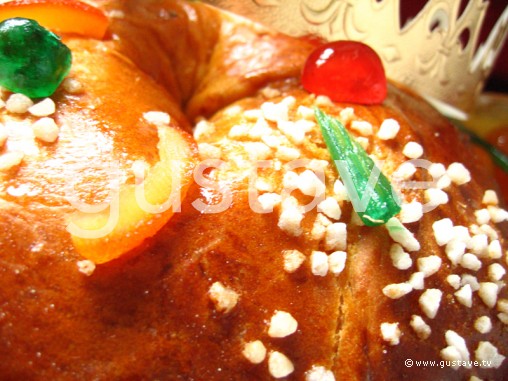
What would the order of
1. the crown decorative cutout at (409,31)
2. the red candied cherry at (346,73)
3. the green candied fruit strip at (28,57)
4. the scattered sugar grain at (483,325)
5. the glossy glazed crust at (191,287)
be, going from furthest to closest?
the crown decorative cutout at (409,31) → the red candied cherry at (346,73) → the scattered sugar grain at (483,325) → the green candied fruit strip at (28,57) → the glossy glazed crust at (191,287)

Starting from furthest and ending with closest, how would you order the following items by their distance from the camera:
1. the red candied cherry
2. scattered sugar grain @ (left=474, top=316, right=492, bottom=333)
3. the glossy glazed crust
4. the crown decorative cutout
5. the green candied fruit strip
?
the crown decorative cutout
the red candied cherry
scattered sugar grain @ (left=474, top=316, right=492, bottom=333)
the green candied fruit strip
the glossy glazed crust

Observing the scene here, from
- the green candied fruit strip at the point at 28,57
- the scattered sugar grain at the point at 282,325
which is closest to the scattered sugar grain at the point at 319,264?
the scattered sugar grain at the point at 282,325

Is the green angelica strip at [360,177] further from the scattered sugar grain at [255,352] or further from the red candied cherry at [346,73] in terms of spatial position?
the scattered sugar grain at [255,352]

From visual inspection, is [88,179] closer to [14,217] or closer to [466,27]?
[14,217]

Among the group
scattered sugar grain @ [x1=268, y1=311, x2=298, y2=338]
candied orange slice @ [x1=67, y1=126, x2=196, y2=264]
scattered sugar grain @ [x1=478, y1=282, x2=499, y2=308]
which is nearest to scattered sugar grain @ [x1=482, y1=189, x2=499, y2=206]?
scattered sugar grain @ [x1=478, y1=282, x2=499, y2=308]

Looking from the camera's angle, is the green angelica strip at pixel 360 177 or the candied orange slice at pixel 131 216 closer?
the candied orange slice at pixel 131 216

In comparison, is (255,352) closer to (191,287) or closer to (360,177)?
(191,287)

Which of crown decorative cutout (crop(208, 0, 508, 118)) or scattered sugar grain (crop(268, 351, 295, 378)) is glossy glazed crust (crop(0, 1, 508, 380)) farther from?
crown decorative cutout (crop(208, 0, 508, 118))
